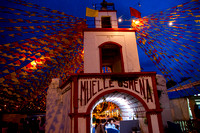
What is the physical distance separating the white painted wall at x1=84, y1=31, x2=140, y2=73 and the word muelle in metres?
1.47

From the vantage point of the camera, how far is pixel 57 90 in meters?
12.4

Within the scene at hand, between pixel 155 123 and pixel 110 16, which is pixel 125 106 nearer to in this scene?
pixel 155 123

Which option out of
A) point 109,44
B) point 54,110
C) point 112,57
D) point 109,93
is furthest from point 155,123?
point 54,110

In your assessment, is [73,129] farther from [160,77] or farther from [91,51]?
[160,77]

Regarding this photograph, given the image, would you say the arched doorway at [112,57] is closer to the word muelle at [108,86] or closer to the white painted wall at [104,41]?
the white painted wall at [104,41]

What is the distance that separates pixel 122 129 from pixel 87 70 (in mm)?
4867

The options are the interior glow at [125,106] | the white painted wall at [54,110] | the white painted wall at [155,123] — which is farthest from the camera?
the white painted wall at [54,110]

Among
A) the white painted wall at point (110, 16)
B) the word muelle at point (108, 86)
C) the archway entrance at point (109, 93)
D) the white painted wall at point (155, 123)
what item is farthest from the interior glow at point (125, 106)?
the white painted wall at point (110, 16)

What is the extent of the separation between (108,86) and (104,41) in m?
4.12

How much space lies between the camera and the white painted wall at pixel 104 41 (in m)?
10.2

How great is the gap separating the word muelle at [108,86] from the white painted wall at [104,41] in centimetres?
147

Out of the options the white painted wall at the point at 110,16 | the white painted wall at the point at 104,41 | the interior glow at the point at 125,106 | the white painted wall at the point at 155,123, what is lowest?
the white painted wall at the point at 155,123

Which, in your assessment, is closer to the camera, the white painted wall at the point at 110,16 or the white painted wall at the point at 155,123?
the white painted wall at the point at 155,123

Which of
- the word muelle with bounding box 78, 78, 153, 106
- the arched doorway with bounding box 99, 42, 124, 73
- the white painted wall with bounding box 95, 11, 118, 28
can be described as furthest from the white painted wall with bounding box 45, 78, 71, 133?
the white painted wall with bounding box 95, 11, 118, 28
